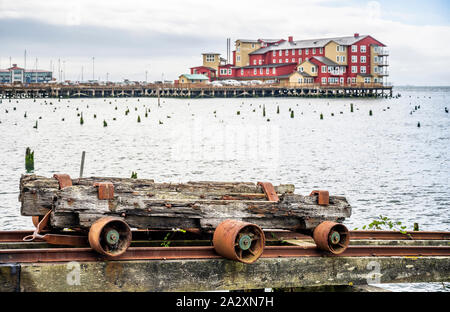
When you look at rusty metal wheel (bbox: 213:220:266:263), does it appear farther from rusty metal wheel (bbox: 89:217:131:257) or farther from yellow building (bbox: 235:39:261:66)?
yellow building (bbox: 235:39:261:66)

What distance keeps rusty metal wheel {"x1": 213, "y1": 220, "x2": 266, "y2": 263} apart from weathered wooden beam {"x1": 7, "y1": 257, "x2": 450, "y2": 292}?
0.20m

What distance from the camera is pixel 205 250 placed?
739 centimetres

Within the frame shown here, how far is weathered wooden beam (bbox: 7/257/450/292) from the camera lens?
679 centimetres

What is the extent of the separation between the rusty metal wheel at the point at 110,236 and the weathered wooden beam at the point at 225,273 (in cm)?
16

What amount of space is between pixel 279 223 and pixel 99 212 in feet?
7.46

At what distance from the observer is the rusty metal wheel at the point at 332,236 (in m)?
7.54

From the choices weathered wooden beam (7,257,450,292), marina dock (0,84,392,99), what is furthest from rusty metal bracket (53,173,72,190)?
marina dock (0,84,392,99)

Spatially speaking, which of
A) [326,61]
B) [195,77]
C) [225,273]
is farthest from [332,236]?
[195,77]

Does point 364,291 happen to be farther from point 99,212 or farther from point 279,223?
point 99,212

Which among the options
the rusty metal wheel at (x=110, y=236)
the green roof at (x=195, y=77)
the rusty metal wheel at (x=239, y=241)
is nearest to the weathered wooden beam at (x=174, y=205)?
the rusty metal wheel at (x=110, y=236)

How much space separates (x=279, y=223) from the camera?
7918 millimetres

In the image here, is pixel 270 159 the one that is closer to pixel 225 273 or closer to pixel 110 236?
pixel 225 273

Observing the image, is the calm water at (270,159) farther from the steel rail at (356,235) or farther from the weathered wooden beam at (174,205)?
the weathered wooden beam at (174,205)
